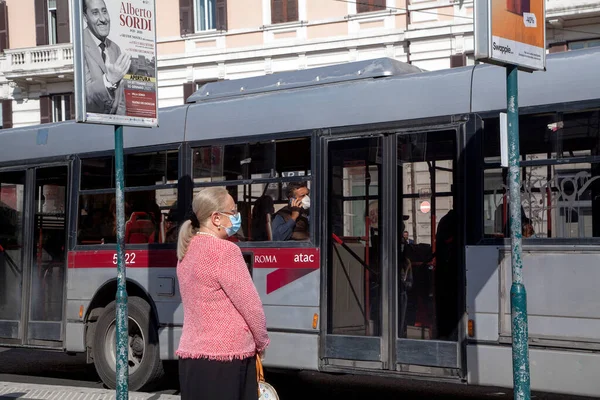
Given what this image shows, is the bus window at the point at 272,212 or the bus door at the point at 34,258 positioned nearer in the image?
the bus window at the point at 272,212

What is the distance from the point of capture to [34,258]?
40.1 feet

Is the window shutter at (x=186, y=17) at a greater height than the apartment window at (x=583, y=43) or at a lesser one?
greater

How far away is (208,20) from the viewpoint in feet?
107

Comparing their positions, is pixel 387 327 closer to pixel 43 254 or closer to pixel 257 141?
pixel 257 141

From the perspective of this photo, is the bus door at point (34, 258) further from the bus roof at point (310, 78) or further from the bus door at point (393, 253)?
the bus door at point (393, 253)

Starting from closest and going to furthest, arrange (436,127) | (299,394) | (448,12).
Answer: (436,127)
(299,394)
(448,12)

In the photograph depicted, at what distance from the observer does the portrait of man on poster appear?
8531mm

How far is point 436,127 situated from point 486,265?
1.31 meters

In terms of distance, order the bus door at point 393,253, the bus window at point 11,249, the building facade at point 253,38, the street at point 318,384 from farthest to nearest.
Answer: the building facade at point 253,38
the bus window at point 11,249
the street at point 318,384
the bus door at point 393,253

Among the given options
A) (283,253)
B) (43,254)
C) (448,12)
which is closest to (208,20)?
(448,12)

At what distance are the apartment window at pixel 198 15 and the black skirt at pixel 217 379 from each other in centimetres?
2751

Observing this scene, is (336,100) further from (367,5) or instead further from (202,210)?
(367,5)

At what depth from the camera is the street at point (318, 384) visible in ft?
36.7

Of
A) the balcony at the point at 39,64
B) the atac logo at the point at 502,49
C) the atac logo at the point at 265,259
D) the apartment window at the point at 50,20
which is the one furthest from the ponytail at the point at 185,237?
the apartment window at the point at 50,20
